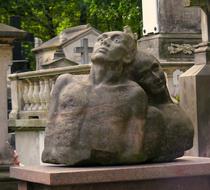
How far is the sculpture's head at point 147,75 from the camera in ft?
27.0

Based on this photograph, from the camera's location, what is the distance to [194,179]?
7.95 metres

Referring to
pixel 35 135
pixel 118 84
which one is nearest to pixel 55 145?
pixel 118 84

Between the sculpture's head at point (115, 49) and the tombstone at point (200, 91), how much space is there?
522 cm

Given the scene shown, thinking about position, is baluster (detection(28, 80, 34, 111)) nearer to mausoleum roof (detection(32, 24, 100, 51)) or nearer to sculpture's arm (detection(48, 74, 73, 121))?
sculpture's arm (detection(48, 74, 73, 121))

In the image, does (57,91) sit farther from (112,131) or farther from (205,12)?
(205,12)

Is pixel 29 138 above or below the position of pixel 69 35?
below

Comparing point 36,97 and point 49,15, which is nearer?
point 36,97

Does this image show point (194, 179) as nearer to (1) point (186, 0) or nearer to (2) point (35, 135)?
(1) point (186, 0)

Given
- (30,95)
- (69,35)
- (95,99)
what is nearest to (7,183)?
(95,99)

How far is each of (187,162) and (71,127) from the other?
1.06 m

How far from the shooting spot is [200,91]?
13.8 metres


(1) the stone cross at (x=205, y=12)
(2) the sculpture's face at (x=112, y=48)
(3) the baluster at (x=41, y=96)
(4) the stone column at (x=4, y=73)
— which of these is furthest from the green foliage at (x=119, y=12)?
(2) the sculpture's face at (x=112, y=48)

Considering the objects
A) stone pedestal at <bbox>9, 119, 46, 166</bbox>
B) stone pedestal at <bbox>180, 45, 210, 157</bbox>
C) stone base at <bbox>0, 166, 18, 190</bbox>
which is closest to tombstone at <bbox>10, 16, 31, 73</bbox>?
stone pedestal at <bbox>9, 119, 46, 166</bbox>

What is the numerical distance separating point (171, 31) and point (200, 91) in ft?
13.9
